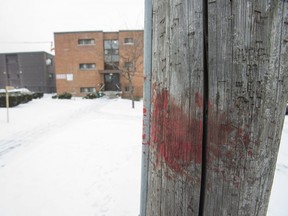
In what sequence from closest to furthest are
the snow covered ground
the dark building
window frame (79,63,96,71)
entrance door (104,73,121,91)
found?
the snow covered ground < window frame (79,63,96,71) < entrance door (104,73,121,91) < the dark building

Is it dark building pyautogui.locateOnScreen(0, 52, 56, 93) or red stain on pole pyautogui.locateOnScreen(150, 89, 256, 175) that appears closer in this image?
red stain on pole pyautogui.locateOnScreen(150, 89, 256, 175)

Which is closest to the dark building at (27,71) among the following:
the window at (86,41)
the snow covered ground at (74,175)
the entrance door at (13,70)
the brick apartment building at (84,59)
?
the entrance door at (13,70)

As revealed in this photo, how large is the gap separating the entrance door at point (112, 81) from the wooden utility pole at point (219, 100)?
28.7m

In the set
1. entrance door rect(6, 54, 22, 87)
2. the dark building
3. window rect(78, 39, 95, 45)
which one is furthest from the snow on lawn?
entrance door rect(6, 54, 22, 87)

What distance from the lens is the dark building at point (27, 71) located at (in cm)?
4390

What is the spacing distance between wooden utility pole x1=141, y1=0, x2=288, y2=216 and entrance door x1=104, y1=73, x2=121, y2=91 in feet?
94.2

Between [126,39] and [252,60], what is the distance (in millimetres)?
28075

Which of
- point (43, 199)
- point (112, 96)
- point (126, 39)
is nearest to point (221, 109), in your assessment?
point (43, 199)

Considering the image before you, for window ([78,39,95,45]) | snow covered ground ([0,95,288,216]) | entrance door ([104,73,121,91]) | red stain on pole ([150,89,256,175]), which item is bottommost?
snow covered ground ([0,95,288,216])

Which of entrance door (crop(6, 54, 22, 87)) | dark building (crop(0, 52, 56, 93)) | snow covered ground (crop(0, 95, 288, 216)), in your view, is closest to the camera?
snow covered ground (crop(0, 95, 288, 216))

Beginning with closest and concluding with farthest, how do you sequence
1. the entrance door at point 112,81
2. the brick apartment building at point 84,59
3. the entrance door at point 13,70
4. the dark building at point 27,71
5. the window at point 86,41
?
the brick apartment building at point 84,59, the window at point 86,41, the entrance door at point 112,81, the dark building at point 27,71, the entrance door at point 13,70

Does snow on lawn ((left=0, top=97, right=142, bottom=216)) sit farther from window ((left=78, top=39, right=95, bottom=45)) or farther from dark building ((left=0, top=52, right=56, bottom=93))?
dark building ((left=0, top=52, right=56, bottom=93))

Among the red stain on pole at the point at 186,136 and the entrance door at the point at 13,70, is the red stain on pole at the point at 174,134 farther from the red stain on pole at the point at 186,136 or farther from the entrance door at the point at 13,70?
the entrance door at the point at 13,70

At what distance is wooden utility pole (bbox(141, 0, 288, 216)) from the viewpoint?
55 centimetres
